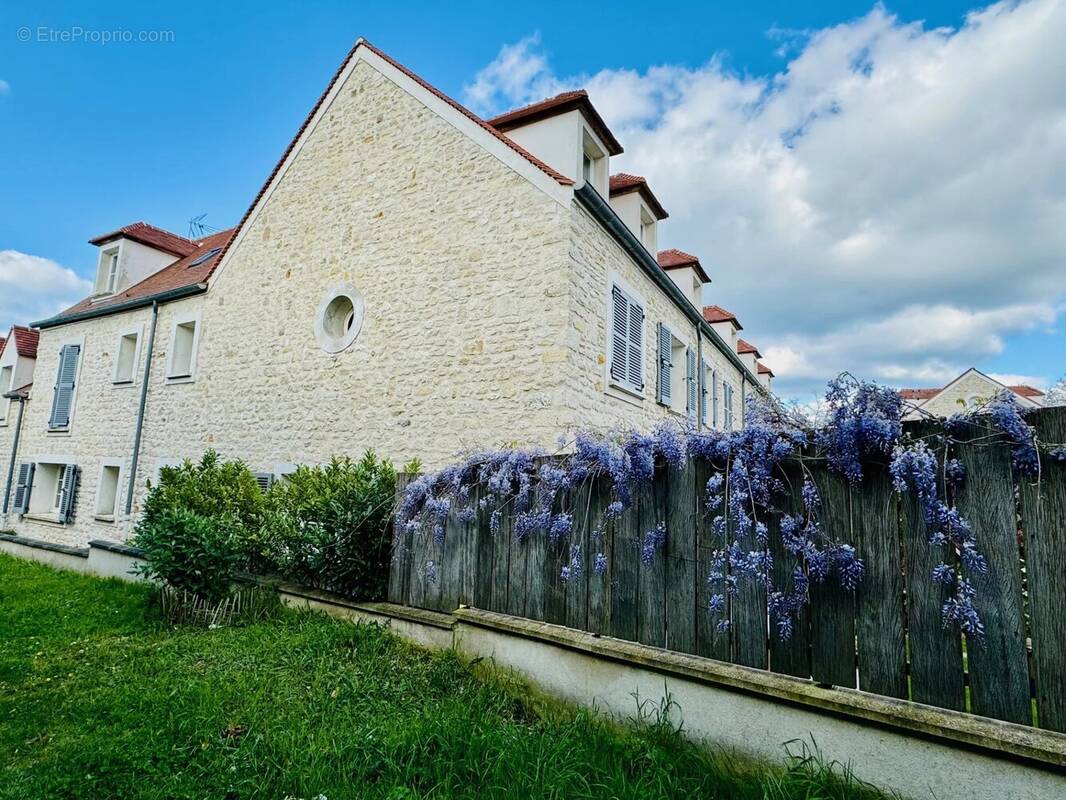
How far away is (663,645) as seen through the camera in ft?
10.4

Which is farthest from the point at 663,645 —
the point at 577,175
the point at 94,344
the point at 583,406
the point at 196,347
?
the point at 94,344

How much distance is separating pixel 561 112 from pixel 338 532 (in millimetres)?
6393

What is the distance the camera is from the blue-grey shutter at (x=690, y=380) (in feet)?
35.6

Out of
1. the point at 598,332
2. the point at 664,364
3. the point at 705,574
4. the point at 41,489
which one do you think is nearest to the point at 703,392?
the point at 664,364

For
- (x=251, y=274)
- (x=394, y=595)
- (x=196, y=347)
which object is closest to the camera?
(x=394, y=595)

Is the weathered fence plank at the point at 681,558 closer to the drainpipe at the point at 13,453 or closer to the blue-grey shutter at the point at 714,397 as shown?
the blue-grey shutter at the point at 714,397

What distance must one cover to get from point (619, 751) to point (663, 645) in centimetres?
66

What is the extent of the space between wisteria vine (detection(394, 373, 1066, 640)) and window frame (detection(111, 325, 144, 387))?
39.9 feet

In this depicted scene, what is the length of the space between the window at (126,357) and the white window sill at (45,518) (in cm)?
403

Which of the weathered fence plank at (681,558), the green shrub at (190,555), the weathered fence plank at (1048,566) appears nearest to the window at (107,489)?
the green shrub at (190,555)

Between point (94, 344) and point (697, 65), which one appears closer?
point (697, 65)

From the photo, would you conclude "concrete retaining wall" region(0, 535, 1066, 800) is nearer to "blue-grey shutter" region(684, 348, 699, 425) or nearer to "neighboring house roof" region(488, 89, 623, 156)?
"neighboring house roof" region(488, 89, 623, 156)

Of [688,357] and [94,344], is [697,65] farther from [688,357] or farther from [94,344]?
[94,344]

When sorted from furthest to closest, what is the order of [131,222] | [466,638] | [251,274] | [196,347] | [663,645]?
[131,222]
[196,347]
[251,274]
[466,638]
[663,645]
